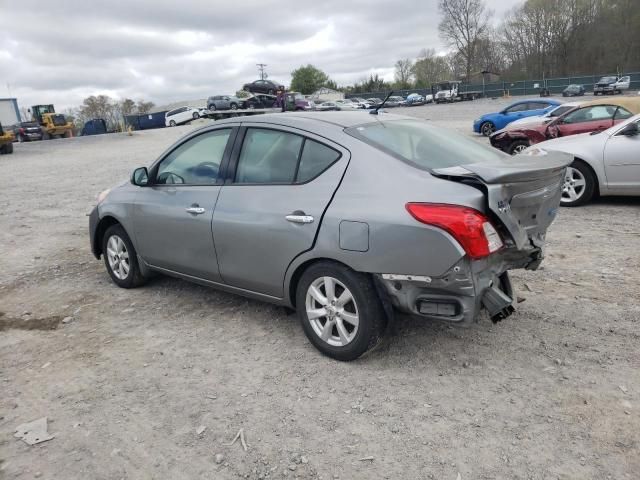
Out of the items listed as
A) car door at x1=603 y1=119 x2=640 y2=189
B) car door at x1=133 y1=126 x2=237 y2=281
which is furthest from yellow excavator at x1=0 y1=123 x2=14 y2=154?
car door at x1=603 y1=119 x2=640 y2=189

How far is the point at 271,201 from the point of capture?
3576 millimetres

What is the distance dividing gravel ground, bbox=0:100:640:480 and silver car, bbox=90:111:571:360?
38 centimetres

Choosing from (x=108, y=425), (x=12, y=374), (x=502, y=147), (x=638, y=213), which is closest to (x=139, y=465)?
(x=108, y=425)

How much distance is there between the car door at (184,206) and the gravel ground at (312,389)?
0.51 metres

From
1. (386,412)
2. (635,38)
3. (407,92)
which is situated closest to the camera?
(386,412)

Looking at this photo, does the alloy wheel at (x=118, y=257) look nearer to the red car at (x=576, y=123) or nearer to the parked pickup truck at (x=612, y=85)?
the red car at (x=576, y=123)

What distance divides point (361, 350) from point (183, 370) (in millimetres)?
1230

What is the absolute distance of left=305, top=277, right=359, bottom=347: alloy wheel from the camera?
327cm

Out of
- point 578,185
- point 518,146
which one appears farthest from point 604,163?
point 518,146

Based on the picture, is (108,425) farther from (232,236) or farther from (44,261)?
(44,261)

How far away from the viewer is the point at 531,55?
7712 centimetres

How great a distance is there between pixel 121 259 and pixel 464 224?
3.57 meters

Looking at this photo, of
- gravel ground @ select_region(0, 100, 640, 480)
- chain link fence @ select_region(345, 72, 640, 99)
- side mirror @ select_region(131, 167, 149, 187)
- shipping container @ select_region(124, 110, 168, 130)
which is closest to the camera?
gravel ground @ select_region(0, 100, 640, 480)

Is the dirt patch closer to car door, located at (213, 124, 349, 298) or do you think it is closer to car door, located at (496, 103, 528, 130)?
car door, located at (213, 124, 349, 298)
